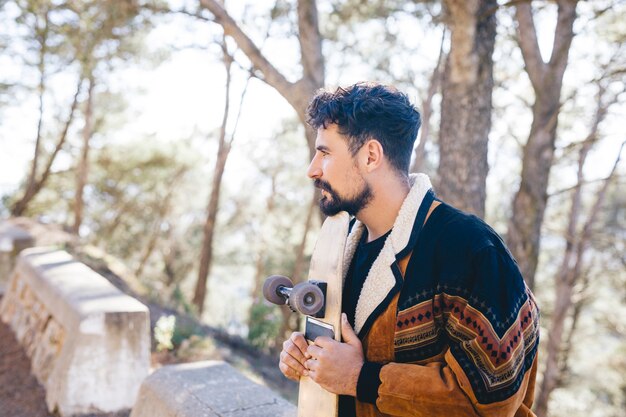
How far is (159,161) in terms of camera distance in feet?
61.7

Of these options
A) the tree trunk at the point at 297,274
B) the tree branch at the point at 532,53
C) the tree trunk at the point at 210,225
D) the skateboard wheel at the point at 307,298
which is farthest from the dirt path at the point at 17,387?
the tree trunk at the point at 297,274

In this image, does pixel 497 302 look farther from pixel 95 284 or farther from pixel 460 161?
pixel 95 284

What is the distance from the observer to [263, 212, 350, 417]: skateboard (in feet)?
5.24

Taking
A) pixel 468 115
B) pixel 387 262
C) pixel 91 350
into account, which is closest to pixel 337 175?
pixel 387 262

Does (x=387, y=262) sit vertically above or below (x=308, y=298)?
above

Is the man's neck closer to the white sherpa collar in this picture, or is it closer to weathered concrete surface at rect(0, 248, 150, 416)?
the white sherpa collar

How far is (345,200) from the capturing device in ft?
5.68

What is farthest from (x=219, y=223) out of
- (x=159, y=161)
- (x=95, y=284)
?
(x=95, y=284)

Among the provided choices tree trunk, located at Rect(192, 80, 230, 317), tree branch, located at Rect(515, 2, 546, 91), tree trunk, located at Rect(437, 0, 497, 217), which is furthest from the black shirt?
tree trunk, located at Rect(192, 80, 230, 317)

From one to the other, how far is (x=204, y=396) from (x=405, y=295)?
5.91 ft

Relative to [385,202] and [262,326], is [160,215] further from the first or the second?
[385,202]

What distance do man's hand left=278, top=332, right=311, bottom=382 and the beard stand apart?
1.40 feet

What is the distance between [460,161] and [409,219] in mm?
3495

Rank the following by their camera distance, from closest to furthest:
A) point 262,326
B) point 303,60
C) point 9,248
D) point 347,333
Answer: point 347,333 → point 303,60 → point 9,248 → point 262,326
